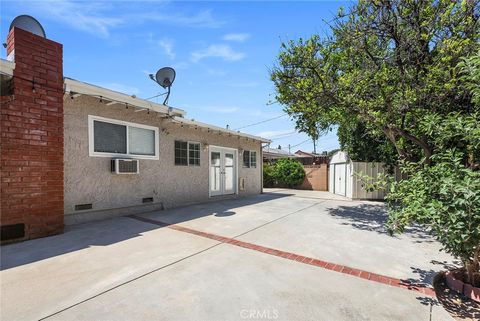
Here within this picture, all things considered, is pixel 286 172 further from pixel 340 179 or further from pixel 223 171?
pixel 223 171

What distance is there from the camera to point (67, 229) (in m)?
5.33

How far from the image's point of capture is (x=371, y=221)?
6.82m

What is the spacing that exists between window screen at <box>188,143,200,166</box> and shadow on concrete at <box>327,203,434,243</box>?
545 cm

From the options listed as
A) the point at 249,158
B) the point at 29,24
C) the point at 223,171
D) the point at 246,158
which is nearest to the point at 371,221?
the point at 223,171

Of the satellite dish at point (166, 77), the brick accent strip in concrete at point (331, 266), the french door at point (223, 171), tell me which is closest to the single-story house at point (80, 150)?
the french door at point (223, 171)

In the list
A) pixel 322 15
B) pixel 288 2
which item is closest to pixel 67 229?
pixel 288 2

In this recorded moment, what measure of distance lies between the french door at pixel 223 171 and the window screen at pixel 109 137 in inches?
164

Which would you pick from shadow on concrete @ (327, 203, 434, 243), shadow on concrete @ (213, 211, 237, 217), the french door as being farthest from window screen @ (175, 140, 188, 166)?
shadow on concrete @ (327, 203, 434, 243)

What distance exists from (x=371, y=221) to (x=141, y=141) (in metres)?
7.50

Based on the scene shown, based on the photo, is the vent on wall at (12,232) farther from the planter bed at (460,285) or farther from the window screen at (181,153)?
the planter bed at (460,285)

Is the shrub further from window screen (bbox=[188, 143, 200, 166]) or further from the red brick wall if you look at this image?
the red brick wall

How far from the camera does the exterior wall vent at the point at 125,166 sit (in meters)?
6.45

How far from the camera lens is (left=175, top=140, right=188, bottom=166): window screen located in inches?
345

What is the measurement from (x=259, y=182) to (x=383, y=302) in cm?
1114
